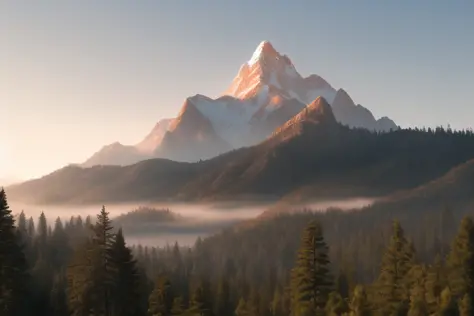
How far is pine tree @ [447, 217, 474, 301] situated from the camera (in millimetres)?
65700

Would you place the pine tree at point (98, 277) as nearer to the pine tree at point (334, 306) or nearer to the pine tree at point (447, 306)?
the pine tree at point (334, 306)

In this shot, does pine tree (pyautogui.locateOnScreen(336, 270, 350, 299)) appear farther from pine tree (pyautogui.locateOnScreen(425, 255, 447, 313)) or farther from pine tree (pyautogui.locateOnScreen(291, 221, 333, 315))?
pine tree (pyautogui.locateOnScreen(291, 221, 333, 315))

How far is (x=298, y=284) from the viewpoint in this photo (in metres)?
58.4

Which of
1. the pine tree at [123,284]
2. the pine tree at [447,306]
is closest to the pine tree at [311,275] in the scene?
the pine tree at [447,306]

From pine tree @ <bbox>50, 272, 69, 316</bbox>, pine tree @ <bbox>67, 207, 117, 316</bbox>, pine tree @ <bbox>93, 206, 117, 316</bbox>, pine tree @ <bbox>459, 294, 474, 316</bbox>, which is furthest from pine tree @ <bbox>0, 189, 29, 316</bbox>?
pine tree @ <bbox>50, 272, 69, 316</bbox>

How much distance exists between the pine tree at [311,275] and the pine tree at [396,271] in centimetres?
1270

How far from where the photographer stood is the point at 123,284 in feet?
194

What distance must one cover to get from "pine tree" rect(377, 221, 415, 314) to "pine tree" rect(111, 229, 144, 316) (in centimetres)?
2778

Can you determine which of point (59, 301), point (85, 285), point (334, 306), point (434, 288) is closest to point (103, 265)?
point (85, 285)

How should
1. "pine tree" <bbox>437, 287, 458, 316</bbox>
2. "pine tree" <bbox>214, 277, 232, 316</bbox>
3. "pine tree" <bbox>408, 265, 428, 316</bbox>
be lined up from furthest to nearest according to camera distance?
"pine tree" <bbox>214, 277, 232, 316</bbox> < "pine tree" <bbox>408, 265, 428, 316</bbox> < "pine tree" <bbox>437, 287, 458, 316</bbox>

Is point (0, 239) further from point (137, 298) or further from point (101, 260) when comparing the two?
point (137, 298)

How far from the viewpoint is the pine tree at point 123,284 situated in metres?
58.4

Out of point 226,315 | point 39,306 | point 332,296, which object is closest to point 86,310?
point 332,296

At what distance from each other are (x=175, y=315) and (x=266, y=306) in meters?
89.7
